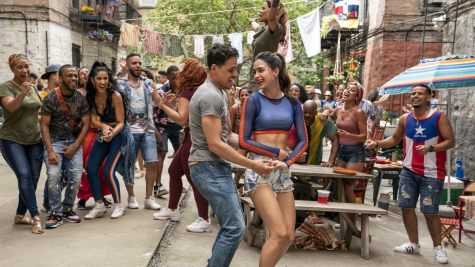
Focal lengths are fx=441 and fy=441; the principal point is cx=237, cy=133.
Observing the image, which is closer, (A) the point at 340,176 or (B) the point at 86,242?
(B) the point at 86,242

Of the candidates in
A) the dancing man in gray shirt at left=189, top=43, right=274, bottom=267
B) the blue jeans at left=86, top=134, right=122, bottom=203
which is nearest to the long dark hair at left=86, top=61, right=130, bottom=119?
the blue jeans at left=86, top=134, right=122, bottom=203

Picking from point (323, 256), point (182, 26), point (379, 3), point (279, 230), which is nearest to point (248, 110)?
point (279, 230)

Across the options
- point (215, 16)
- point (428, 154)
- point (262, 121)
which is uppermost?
point (215, 16)

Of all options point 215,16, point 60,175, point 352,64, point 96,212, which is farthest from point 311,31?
point 60,175

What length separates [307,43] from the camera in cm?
1493

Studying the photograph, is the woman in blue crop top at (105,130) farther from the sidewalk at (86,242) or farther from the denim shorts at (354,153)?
the denim shorts at (354,153)

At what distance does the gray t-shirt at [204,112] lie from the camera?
3.24 m

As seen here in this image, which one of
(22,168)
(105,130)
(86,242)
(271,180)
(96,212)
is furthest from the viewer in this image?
(96,212)

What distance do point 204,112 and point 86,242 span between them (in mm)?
2367

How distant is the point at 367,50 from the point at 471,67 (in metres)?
12.3

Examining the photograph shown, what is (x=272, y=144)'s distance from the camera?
3.65 m

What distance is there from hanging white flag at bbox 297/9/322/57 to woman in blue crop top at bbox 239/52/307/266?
37.4 ft

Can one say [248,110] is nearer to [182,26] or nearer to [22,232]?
[22,232]

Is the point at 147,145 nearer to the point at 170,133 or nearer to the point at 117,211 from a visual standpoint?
the point at 117,211
